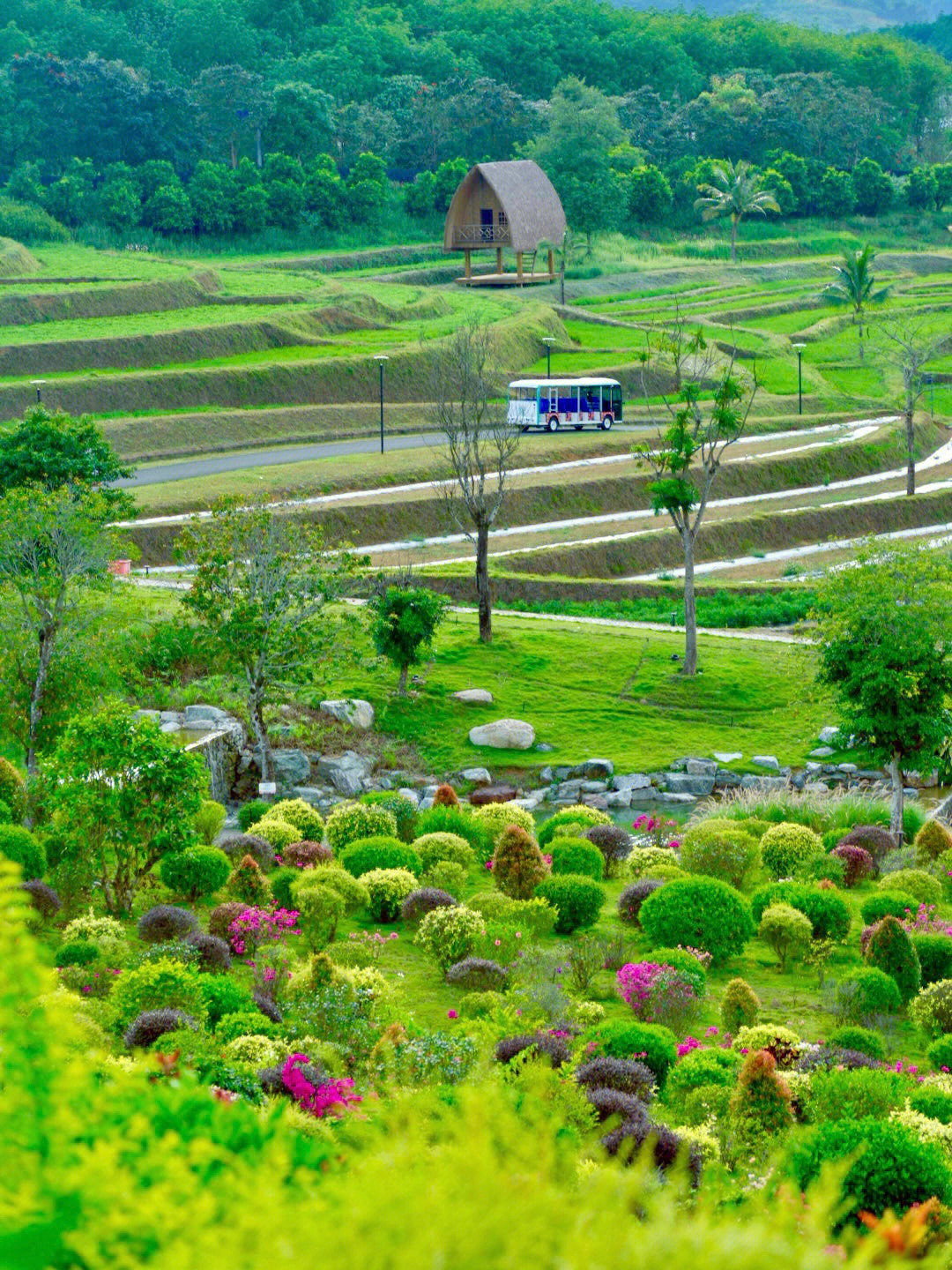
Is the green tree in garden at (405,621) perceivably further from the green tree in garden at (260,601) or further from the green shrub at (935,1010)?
the green shrub at (935,1010)

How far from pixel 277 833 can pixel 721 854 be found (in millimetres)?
6990

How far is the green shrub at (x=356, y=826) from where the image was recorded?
24500mm

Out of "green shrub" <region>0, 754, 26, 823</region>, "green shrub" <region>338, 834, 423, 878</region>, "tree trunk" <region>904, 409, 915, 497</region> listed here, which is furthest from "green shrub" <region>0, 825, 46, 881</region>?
"tree trunk" <region>904, 409, 915, 497</region>

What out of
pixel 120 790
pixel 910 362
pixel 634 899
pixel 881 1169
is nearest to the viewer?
pixel 881 1169

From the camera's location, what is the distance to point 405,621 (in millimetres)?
31359

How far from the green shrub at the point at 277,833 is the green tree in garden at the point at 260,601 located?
463cm

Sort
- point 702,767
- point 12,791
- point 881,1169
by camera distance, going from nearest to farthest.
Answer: point 881,1169 < point 12,791 < point 702,767

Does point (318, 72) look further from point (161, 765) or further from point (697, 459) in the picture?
point (161, 765)

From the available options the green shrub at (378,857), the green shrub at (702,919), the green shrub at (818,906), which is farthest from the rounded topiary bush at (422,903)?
the green shrub at (818,906)

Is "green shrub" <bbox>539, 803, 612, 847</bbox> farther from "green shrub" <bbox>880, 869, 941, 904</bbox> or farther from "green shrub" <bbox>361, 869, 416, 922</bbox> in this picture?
"green shrub" <bbox>880, 869, 941, 904</bbox>

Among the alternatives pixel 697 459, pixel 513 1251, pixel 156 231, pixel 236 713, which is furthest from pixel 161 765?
pixel 156 231

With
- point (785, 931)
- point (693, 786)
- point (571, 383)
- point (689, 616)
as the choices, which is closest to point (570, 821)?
point (693, 786)

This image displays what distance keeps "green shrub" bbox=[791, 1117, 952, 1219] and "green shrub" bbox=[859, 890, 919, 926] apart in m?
8.56

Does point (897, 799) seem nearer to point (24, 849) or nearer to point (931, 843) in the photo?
point (931, 843)
